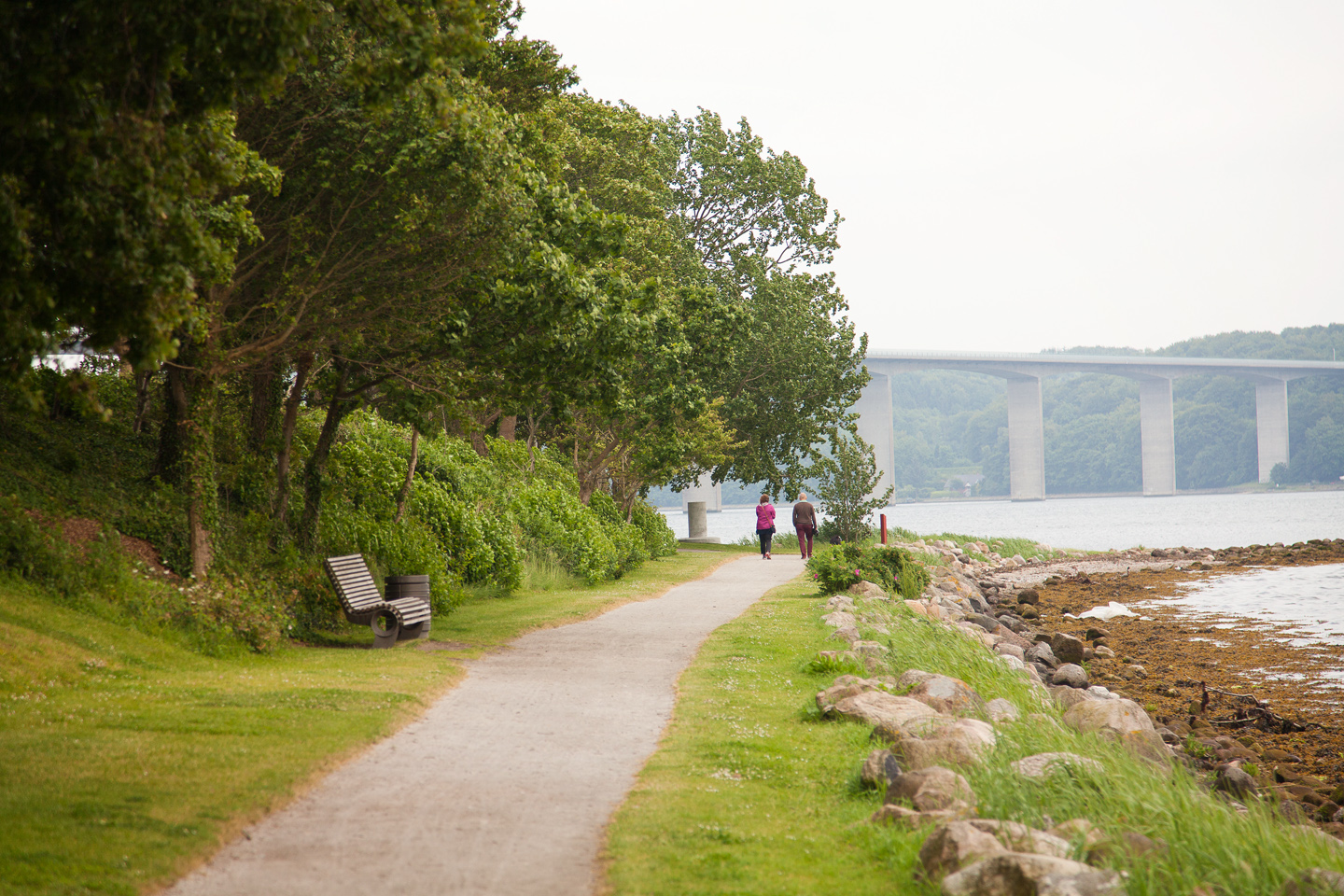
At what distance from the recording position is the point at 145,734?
240 inches

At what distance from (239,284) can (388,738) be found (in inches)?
219

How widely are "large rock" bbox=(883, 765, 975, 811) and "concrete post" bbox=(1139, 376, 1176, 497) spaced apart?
77.7m

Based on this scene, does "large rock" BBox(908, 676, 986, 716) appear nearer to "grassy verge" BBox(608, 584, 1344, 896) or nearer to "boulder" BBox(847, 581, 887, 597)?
→ "grassy verge" BBox(608, 584, 1344, 896)

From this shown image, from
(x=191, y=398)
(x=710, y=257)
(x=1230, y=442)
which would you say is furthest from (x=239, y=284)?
(x=1230, y=442)

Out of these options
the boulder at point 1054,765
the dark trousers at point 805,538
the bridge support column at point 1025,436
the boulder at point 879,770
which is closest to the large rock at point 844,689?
the boulder at point 879,770

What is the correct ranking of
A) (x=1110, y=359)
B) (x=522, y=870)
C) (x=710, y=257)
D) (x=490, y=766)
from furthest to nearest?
(x=1110, y=359)
(x=710, y=257)
(x=490, y=766)
(x=522, y=870)

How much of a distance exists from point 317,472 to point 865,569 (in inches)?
326

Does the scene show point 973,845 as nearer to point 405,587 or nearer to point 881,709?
point 881,709

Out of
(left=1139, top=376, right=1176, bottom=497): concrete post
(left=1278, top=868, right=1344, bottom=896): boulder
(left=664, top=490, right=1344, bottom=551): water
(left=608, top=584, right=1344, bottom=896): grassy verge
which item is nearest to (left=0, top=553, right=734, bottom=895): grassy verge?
(left=608, top=584, right=1344, bottom=896): grassy verge

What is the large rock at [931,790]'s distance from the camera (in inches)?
202

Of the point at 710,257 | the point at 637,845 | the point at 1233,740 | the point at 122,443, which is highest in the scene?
the point at 710,257

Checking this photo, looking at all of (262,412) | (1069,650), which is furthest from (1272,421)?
(262,412)

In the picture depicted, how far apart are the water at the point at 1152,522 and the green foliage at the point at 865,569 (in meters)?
14.0

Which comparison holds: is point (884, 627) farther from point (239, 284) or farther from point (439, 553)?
point (239, 284)
